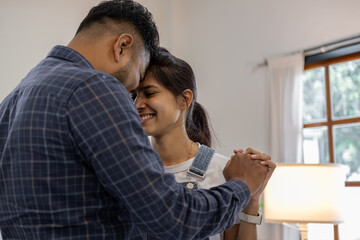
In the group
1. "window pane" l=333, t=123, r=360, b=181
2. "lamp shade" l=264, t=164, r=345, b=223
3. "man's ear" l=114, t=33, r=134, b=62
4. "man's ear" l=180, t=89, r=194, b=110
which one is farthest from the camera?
"window pane" l=333, t=123, r=360, b=181

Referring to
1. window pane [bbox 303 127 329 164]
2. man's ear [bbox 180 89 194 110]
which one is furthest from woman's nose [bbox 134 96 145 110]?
window pane [bbox 303 127 329 164]

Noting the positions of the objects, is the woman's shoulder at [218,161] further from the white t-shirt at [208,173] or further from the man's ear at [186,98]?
the man's ear at [186,98]

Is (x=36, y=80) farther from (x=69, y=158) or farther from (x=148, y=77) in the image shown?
(x=148, y=77)

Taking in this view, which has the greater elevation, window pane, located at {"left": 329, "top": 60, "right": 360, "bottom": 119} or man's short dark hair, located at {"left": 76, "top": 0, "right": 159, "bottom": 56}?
man's short dark hair, located at {"left": 76, "top": 0, "right": 159, "bottom": 56}

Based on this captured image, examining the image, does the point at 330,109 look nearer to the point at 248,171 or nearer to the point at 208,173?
the point at 208,173

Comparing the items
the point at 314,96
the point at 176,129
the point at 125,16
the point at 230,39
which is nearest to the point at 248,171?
the point at 176,129

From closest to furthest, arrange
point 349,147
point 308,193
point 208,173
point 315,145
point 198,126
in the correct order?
1. point 208,173
2. point 198,126
3. point 308,193
4. point 349,147
5. point 315,145

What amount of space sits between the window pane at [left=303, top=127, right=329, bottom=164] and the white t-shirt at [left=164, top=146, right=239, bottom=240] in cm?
303

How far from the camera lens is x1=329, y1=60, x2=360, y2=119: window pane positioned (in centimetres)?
421

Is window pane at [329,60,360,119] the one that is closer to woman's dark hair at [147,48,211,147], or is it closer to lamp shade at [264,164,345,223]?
lamp shade at [264,164,345,223]

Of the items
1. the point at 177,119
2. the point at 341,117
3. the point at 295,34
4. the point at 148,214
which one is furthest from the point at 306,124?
the point at 148,214

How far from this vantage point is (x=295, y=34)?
461 centimetres

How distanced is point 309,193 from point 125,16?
2.10m

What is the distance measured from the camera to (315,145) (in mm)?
4457
